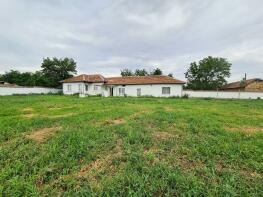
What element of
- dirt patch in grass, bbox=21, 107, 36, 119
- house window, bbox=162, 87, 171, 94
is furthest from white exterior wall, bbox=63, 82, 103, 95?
dirt patch in grass, bbox=21, 107, 36, 119

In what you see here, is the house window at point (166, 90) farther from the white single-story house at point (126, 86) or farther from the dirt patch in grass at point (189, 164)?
the dirt patch in grass at point (189, 164)

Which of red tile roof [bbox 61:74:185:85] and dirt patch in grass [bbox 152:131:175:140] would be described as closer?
dirt patch in grass [bbox 152:131:175:140]

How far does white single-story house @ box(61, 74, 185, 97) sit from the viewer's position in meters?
25.1

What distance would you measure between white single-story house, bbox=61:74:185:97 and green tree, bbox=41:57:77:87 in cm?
488

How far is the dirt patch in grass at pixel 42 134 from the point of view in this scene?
4707mm

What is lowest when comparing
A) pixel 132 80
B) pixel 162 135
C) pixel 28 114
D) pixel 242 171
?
pixel 242 171

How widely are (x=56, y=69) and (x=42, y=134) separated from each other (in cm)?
3116

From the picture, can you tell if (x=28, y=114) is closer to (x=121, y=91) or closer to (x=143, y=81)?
(x=121, y=91)

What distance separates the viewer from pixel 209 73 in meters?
38.1

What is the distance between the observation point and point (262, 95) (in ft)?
79.7

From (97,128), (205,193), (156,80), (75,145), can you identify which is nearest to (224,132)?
(205,193)

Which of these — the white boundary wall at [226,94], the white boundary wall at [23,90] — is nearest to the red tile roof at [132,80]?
the white boundary wall at [226,94]

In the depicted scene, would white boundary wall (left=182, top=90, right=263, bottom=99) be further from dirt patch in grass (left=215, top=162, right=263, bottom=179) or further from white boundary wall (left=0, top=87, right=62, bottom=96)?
dirt patch in grass (left=215, top=162, right=263, bottom=179)

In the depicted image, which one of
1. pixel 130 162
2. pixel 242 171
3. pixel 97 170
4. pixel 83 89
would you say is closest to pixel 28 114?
pixel 97 170
